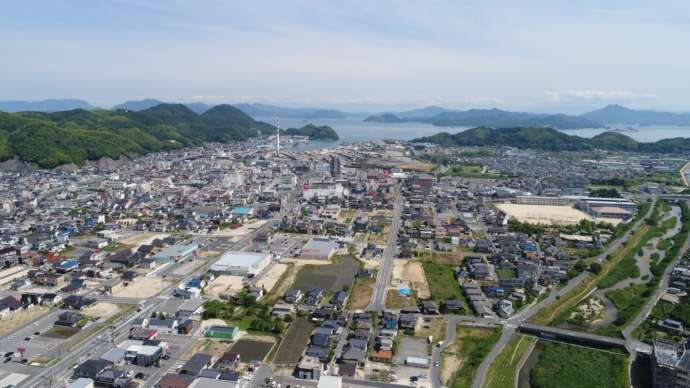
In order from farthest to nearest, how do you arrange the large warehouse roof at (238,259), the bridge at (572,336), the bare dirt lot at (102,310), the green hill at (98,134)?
the green hill at (98,134)
the large warehouse roof at (238,259)
the bare dirt lot at (102,310)
the bridge at (572,336)

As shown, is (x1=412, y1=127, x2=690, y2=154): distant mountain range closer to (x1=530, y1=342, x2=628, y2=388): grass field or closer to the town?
the town

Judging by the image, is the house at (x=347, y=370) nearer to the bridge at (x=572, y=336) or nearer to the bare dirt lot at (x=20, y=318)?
the bridge at (x=572, y=336)

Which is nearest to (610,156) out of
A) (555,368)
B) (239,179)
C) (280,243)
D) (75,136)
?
(239,179)

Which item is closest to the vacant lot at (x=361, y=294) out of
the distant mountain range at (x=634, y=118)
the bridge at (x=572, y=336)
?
the bridge at (x=572, y=336)

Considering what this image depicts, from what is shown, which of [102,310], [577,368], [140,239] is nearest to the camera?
[577,368]

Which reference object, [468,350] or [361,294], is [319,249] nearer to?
[361,294]

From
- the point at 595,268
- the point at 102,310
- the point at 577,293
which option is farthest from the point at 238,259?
the point at 595,268

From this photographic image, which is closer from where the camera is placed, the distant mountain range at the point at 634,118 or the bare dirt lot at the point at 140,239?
the bare dirt lot at the point at 140,239
